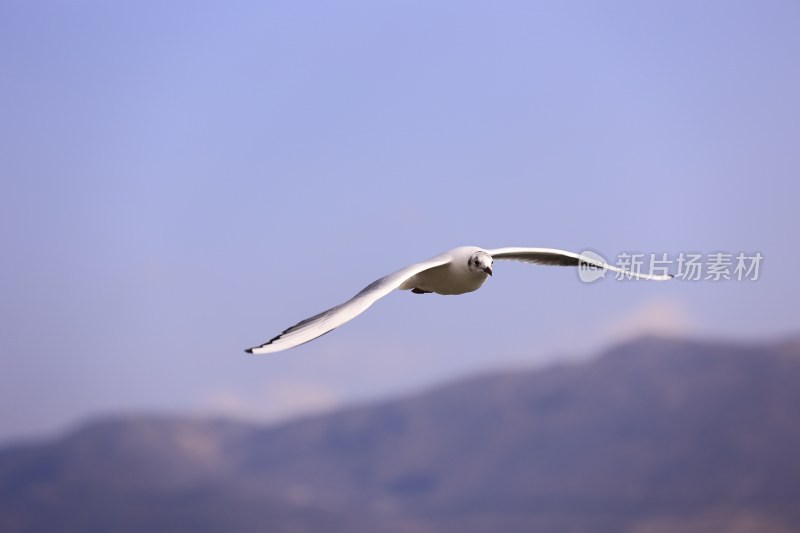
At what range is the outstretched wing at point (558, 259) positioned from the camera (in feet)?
59.6

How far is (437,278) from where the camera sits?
16031 mm

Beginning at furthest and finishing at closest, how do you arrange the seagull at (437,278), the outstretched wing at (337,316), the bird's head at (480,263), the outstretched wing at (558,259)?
the outstretched wing at (558,259), the bird's head at (480,263), the seagull at (437,278), the outstretched wing at (337,316)

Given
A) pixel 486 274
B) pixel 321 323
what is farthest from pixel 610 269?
pixel 321 323

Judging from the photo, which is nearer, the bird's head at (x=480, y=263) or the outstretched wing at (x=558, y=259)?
the bird's head at (x=480, y=263)

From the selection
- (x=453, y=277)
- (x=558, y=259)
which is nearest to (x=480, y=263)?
(x=453, y=277)

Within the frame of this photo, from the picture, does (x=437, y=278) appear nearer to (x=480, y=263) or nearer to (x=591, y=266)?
(x=480, y=263)

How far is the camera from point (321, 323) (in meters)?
13.1

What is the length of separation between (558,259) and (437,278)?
3.49 meters

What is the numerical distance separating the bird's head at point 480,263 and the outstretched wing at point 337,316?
618mm

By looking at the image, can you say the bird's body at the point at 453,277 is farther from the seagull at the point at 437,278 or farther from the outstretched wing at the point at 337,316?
the outstretched wing at the point at 337,316

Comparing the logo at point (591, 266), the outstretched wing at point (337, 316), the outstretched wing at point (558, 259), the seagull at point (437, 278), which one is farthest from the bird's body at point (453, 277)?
the logo at point (591, 266)

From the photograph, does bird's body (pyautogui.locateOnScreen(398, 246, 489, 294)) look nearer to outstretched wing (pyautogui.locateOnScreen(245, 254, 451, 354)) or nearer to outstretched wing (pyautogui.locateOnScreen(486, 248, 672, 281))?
outstretched wing (pyautogui.locateOnScreen(245, 254, 451, 354))

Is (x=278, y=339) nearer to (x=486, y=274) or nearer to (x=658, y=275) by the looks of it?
(x=486, y=274)

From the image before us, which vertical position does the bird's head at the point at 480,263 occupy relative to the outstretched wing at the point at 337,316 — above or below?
above
